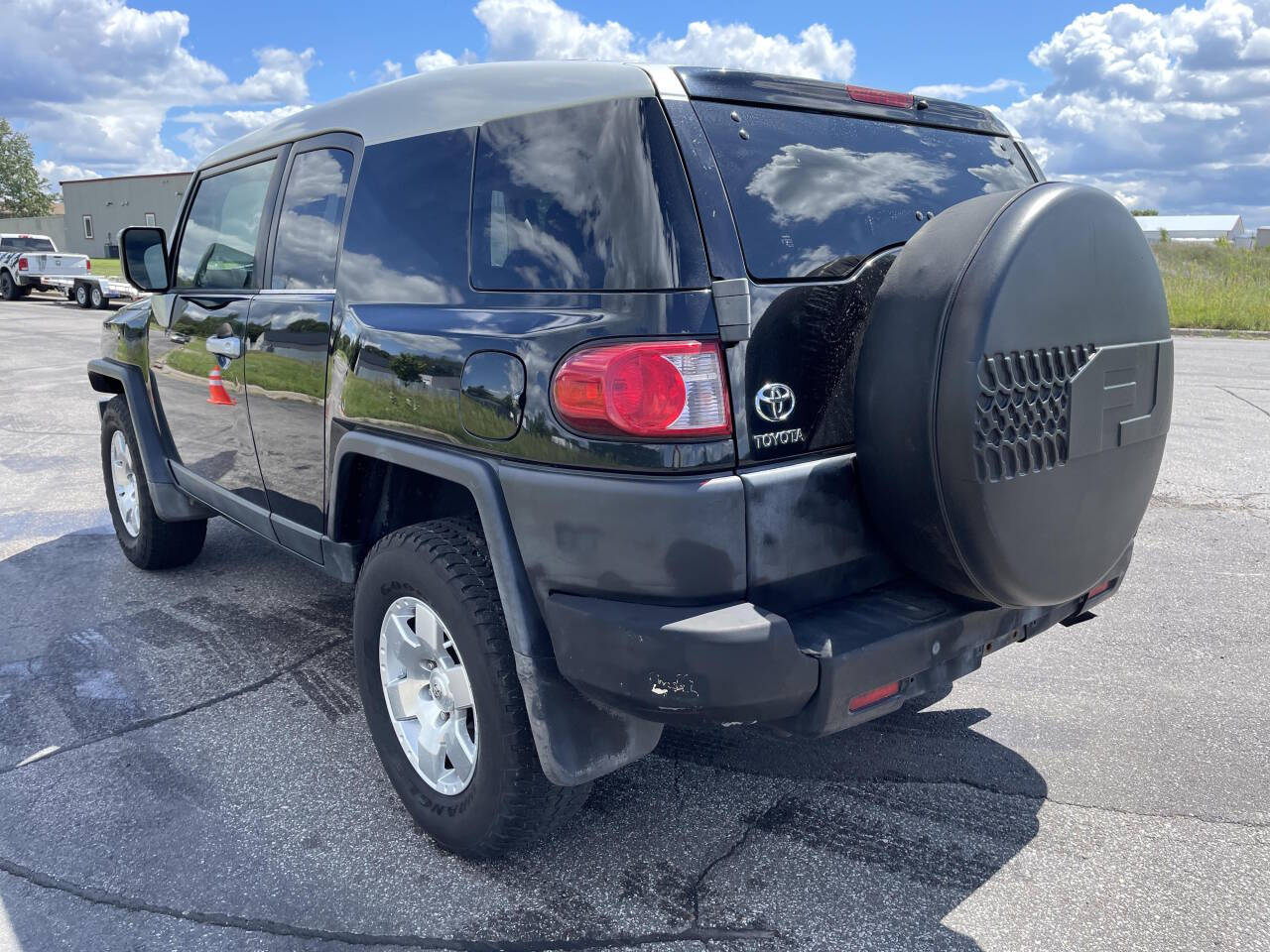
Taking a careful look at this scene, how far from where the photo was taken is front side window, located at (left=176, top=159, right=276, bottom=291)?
3752 mm

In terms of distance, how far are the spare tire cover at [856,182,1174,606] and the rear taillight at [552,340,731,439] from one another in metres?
0.41

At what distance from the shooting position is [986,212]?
229 centimetres

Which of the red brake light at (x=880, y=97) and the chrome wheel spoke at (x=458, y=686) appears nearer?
the chrome wheel spoke at (x=458, y=686)

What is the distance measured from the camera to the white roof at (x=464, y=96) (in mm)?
2389

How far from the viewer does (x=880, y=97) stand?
2812mm

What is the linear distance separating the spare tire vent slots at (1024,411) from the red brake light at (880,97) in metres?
0.94

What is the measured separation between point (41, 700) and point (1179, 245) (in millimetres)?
44168

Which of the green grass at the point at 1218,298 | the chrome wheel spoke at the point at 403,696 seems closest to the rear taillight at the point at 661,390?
the chrome wheel spoke at the point at 403,696

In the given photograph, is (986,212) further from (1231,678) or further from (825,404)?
(1231,678)

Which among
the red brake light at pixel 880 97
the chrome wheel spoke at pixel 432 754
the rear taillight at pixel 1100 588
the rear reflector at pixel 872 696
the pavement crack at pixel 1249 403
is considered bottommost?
the pavement crack at pixel 1249 403

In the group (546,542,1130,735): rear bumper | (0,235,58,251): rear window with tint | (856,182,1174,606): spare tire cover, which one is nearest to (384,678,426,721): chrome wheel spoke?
(546,542,1130,735): rear bumper

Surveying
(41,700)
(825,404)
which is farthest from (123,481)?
(825,404)

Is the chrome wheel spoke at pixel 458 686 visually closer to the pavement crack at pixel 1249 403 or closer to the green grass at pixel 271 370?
the green grass at pixel 271 370

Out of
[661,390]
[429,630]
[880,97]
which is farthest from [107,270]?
[661,390]
